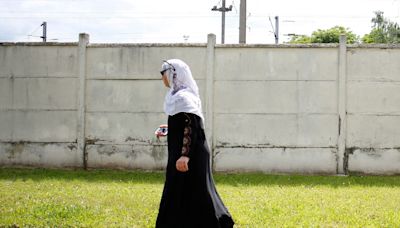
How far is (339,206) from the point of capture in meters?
8.61

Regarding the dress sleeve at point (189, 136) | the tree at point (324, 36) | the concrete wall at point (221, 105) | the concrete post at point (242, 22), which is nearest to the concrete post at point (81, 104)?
the concrete wall at point (221, 105)

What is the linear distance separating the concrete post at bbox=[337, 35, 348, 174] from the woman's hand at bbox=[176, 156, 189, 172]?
7300 millimetres

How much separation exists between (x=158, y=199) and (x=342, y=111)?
16.2 feet

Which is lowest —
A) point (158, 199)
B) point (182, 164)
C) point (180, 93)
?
point (158, 199)

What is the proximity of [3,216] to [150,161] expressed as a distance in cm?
551

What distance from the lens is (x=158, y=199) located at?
29.6ft

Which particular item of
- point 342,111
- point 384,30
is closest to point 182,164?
point 342,111

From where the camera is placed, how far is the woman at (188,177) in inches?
226

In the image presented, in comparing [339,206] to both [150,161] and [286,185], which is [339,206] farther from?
[150,161]

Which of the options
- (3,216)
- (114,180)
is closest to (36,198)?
Result: (3,216)

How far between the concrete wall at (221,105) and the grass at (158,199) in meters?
0.43

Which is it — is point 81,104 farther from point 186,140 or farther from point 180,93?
point 186,140

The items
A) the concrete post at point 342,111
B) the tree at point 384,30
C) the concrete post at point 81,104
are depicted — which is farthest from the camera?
the tree at point 384,30

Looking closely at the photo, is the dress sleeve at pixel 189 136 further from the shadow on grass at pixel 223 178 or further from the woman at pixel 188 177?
the shadow on grass at pixel 223 178
